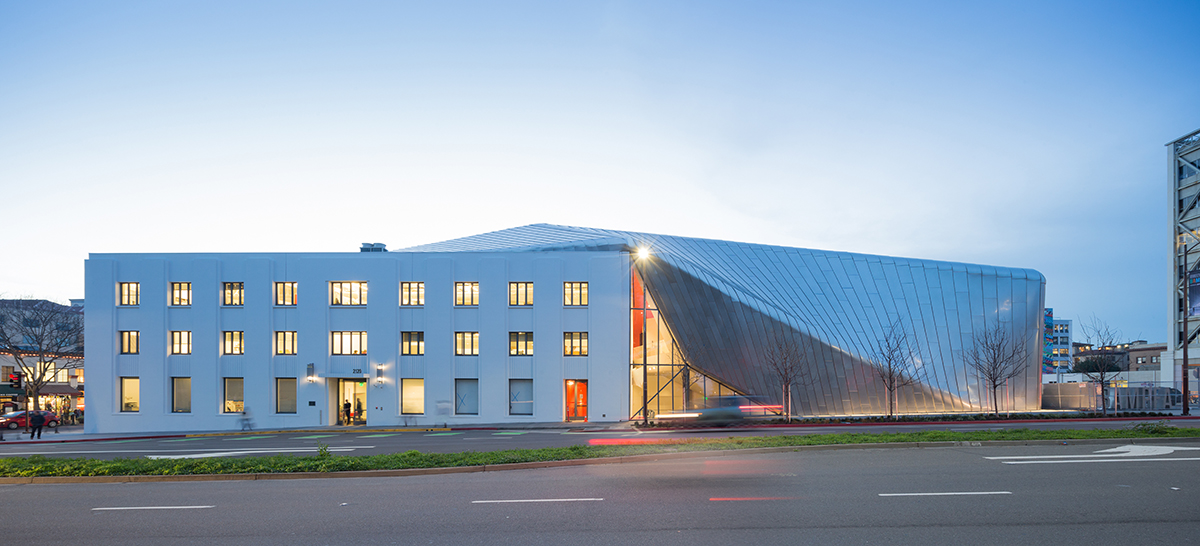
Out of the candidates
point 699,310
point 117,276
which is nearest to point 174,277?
point 117,276

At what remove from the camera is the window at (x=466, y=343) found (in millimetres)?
38281

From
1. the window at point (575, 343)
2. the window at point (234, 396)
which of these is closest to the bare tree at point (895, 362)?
the window at point (575, 343)

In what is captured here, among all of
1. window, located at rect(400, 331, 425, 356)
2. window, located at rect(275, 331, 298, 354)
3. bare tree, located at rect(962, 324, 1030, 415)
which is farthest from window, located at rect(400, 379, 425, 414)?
bare tree, located at rect(962, 324, 1030, 415)

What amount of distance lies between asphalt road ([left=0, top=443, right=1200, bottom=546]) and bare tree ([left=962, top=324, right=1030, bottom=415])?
24378mm

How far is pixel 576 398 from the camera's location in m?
38.0

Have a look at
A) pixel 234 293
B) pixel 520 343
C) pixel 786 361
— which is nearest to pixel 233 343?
pixel 234 293

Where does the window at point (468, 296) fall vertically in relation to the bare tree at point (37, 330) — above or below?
above

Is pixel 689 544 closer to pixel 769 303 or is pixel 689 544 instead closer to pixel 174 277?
pixel 769 303

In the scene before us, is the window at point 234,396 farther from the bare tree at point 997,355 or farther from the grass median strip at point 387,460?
the bare tree at point 997,355

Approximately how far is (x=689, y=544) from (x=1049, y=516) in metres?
5.71

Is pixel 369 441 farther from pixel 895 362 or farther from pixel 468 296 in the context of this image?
pixel 895 362

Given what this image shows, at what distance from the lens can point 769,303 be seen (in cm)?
3772

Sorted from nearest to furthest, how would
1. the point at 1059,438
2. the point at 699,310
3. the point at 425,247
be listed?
the point at 1059,438 < the point at 699,310 < the point at 425,247

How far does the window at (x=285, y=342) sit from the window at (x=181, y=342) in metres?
5.02
